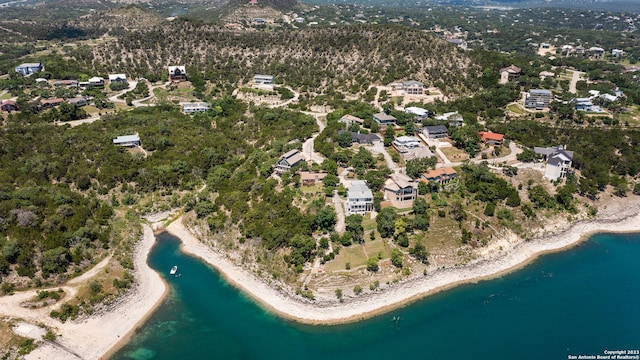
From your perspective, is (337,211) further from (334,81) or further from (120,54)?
(120,54)

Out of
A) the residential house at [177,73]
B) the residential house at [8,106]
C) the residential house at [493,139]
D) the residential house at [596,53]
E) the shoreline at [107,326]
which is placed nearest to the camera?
the shoreline at [107,326]

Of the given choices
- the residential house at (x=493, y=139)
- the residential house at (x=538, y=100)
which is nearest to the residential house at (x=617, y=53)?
the residential house at (x=538, y=100)

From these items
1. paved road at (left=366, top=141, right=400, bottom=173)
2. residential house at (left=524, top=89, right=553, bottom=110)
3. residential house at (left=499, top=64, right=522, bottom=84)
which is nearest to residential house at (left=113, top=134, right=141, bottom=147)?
paved road at (left=366, top=141, right=400, bottom=173)

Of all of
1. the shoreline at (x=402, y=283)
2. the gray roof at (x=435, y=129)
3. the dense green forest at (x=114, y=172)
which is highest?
the gray roof at (x=435, y=129)

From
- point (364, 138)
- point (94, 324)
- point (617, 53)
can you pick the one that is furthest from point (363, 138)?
point (617, 53)

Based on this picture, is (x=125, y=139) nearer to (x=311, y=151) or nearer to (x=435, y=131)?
(x=311, y=151)

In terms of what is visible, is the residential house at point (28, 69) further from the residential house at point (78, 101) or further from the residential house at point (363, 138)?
the residential house at point (363, 138)
